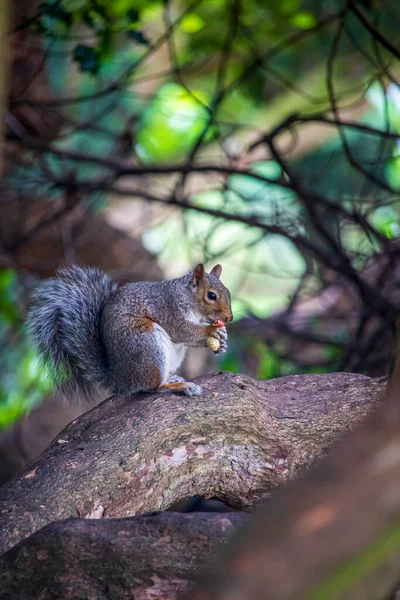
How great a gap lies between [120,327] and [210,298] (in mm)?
369

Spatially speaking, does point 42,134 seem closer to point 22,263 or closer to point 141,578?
point 22,263

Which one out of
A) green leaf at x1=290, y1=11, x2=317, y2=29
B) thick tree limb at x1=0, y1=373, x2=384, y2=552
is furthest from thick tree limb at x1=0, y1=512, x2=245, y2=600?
green leaf at x1=290, y1=11, x2=317, y2=29

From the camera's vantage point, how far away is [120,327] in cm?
245

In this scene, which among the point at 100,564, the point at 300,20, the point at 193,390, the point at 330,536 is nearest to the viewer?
the point at 330,536

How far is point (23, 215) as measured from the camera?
4141 millimetres

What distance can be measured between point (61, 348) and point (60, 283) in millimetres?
237

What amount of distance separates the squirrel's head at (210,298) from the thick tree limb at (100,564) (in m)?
1.20

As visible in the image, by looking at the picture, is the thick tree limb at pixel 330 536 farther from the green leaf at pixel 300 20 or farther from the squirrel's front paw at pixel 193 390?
the green leaf at pixel 300 20

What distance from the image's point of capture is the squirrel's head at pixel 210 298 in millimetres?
2639

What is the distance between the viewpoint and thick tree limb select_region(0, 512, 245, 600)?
4.89 ft

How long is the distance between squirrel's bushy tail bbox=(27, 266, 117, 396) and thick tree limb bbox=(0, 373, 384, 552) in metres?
0.33

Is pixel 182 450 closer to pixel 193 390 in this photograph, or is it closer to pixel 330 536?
pixel 193 390

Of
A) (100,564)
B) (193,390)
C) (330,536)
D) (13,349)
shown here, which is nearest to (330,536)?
(330,536)

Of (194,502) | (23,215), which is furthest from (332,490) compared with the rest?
(23,215)
